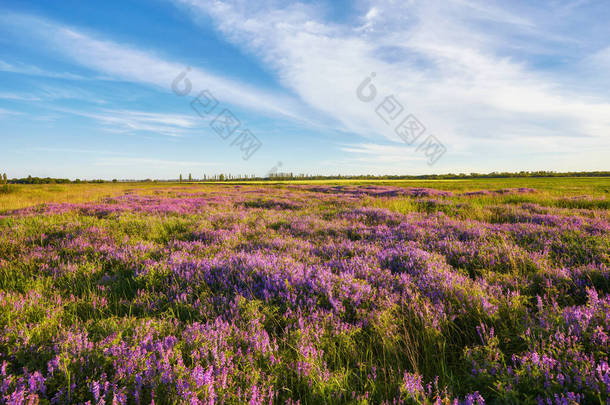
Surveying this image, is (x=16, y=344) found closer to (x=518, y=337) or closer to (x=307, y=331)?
(x=307, y=331)

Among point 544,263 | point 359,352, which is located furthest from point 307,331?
point 544,263

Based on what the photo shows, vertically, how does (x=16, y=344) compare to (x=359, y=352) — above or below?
above

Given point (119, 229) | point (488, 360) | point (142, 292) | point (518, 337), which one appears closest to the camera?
point (488, 360)

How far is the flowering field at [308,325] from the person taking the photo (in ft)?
5.14

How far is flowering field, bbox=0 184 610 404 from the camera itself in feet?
5.14

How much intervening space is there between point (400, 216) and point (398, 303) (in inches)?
206

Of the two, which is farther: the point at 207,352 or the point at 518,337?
the point at 518,337

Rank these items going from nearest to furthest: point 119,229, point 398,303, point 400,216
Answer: point 398,303 < point 119,229 < point 400,216

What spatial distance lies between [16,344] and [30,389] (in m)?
0.63

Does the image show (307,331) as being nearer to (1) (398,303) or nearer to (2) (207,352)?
(2) (207,352)

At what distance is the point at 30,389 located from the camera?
147 cm

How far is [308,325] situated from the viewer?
227 cm

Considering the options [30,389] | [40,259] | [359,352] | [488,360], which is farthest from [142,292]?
[488,360]

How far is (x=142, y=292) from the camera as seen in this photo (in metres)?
2.92
